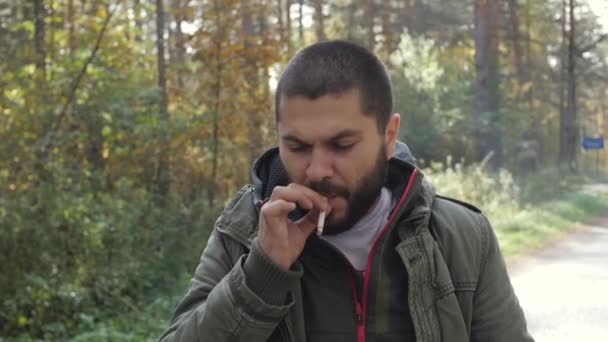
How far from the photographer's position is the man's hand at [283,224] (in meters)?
1.98

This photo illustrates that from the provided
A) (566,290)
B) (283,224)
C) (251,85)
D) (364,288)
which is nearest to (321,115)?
(283,224)

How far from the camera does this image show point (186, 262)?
1031 cm

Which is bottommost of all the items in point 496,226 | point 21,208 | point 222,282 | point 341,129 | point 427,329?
point 496,226

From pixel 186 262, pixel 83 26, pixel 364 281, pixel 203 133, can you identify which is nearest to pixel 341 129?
pixel 364 281

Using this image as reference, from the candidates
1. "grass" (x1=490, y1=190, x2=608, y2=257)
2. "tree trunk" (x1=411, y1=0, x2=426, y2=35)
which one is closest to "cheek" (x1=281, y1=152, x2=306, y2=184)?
"grass" (x1=490, y1=190, x2=608, y2=257)

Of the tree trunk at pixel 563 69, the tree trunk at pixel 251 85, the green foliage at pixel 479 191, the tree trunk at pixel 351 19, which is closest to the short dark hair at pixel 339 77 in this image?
the tree trunk at pixel 251 85

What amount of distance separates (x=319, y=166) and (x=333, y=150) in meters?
0.07

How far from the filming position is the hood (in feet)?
7.49

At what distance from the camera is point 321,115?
2.10 m

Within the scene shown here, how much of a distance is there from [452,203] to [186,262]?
823cm

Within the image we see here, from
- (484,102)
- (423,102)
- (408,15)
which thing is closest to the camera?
(423,102)

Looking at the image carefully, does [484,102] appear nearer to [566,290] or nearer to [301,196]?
[566,290]

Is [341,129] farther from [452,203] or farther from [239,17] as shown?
[239,17]

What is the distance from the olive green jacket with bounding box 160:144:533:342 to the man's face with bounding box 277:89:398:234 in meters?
0.13
